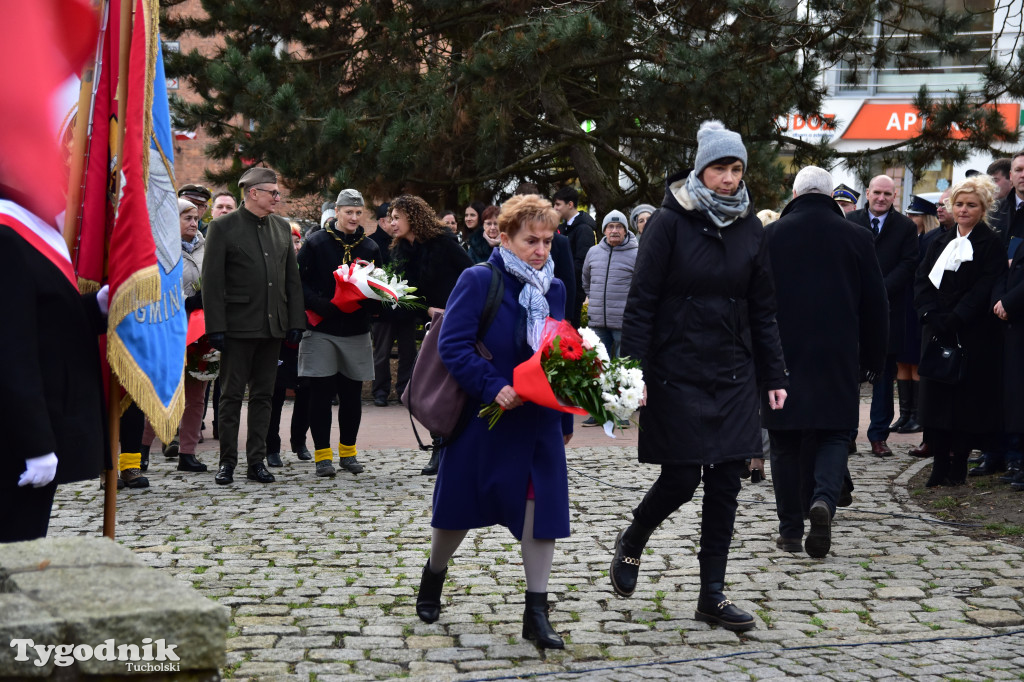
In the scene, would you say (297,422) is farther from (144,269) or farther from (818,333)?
(144,269)

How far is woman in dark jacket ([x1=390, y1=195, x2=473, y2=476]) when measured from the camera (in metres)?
9.37

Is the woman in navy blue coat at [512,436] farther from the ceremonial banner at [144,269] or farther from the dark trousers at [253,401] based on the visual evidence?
the dark trousers at [253,401]

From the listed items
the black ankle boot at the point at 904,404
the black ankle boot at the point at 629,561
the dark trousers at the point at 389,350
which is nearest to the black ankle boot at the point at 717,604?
the black ankle boot at the point at 629,561

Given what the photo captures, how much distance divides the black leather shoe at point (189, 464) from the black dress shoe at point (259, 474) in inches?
27.2

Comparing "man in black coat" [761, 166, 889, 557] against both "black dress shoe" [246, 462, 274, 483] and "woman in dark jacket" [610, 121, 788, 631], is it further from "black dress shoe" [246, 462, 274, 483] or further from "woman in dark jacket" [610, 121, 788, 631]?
"black dress shoe" [246, 462, 274, 483]

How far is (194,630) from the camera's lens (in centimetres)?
235

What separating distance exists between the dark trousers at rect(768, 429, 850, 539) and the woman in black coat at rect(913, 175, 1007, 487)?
2.04m

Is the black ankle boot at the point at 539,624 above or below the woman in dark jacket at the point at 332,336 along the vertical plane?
below

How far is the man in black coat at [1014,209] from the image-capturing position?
8402 millimetres

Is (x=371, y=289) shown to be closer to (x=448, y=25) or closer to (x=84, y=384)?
(x=84, y=384)

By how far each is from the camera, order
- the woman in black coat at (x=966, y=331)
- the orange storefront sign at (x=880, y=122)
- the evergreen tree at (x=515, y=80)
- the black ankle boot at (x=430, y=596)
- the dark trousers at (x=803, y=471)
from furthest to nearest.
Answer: the orange storefront sign at (x=880, y=122)
the evergreen tree at (x=515, y=80)
the woman in black coat at (x=966, y=331)
the dark trousers at (x=803, y=471)
the black ankle boot at (x=430, y=596)

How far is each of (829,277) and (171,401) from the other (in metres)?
3.68

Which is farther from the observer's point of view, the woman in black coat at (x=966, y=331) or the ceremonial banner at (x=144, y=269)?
the woman in black coat at (x=966, y=331)

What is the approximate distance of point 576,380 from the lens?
4668 mm
